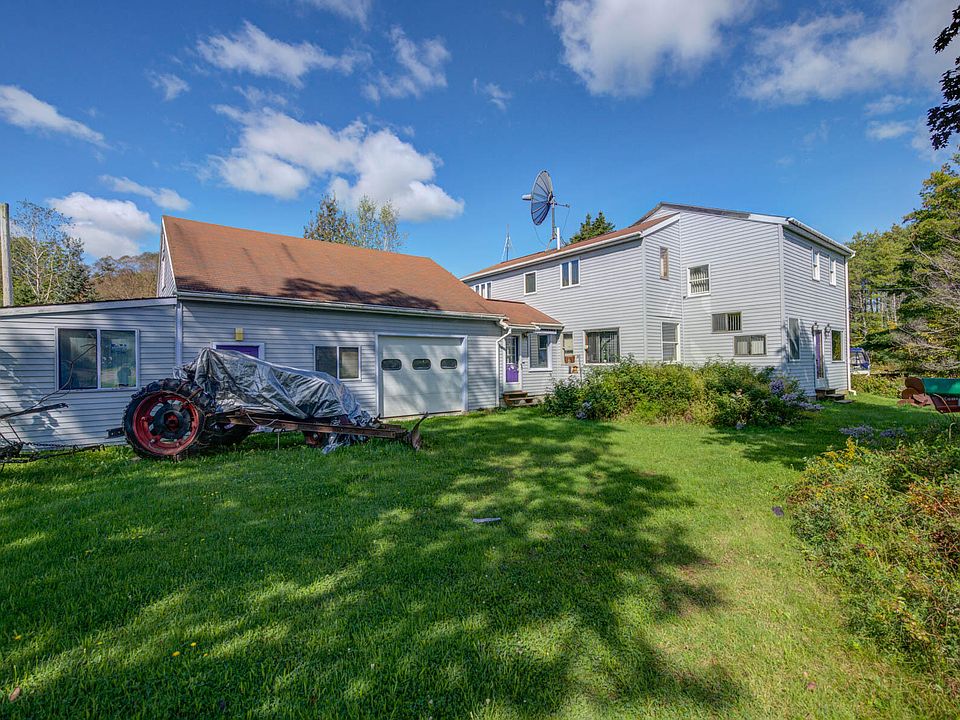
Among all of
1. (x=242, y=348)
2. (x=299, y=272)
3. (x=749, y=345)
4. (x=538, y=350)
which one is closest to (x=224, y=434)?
(x=242, y=348)

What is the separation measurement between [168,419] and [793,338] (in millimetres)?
17667

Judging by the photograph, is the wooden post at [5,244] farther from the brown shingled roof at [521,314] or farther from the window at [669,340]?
the window at [669,340]

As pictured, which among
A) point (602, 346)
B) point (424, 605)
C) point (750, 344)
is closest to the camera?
point (424, 605)

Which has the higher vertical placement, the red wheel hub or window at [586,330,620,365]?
window at [586,330,620,365]

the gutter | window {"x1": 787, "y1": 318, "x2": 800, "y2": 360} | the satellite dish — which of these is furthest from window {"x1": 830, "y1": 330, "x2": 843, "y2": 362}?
the gutter

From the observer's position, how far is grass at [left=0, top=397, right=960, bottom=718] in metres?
2.09

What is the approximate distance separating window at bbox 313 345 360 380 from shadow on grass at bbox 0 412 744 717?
5.68 meters

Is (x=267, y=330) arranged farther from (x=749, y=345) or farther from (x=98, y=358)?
(x=749, y=345)

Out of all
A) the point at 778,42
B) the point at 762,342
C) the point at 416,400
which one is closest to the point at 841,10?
the point at 778,42

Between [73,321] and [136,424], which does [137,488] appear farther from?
[73,321]

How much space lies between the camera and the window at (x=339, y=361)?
36.7 feet

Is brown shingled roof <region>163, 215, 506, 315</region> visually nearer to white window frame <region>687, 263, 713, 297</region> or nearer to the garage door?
the garage door

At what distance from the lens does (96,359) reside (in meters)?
8.62

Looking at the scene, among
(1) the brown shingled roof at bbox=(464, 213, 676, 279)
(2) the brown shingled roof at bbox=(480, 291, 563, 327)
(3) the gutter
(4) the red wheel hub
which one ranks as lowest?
(4) the red wheel hub
